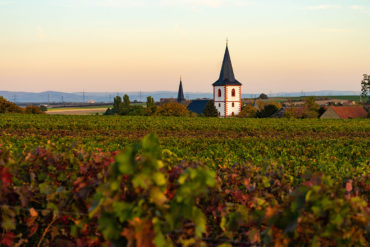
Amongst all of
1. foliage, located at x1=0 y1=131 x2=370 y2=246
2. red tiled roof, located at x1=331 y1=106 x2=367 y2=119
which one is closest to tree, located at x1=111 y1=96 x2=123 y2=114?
red tiled roof, located at x1=331 y1=106 x2=367 y2=119

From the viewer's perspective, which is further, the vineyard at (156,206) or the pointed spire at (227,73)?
the pointed spire at (227,73)

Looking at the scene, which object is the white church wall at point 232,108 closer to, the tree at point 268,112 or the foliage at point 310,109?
the tree at point 268,112

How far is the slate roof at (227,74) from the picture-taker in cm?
9338

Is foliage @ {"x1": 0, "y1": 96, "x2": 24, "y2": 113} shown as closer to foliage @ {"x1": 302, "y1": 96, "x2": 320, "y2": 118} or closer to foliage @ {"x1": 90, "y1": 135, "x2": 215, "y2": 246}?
foliage @ {"x1": 302, "y1": 96, "x2": 320, "y2": 118}

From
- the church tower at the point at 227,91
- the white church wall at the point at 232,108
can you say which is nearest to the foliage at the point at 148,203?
the church tower at the point at 227,91

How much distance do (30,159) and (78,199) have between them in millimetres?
1050

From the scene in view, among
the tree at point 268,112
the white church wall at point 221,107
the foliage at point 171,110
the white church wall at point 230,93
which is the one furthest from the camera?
the white church wall at point 221,107

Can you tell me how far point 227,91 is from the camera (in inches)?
3620

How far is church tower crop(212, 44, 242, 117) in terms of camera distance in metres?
92.1

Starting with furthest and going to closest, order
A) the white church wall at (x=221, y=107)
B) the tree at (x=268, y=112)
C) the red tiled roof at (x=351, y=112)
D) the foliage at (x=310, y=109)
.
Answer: the white church wall at (x=221, y=107)
the tree at (x=268, y=112)
the red tiled roof at (x=351, y=112)
the foliage at (x=310, y=109)

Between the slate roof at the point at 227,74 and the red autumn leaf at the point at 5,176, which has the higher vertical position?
the slate roof at the point at 227,74

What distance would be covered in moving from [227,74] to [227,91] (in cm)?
545

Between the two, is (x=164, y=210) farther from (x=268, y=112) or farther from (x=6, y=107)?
(x=268, y=112)

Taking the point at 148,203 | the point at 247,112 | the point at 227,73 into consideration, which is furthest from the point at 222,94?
the point at 148,203
